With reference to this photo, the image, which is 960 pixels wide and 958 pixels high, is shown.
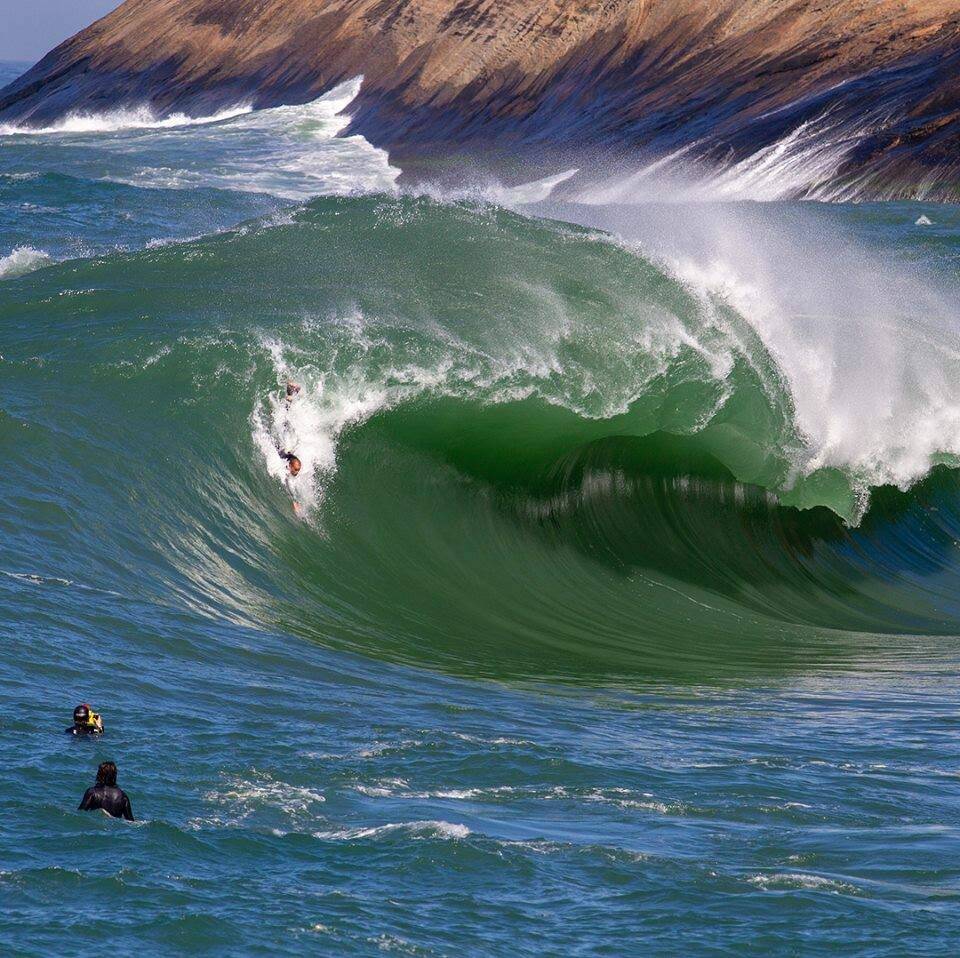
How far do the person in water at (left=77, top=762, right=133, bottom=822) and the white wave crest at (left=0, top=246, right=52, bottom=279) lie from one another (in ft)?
46.6

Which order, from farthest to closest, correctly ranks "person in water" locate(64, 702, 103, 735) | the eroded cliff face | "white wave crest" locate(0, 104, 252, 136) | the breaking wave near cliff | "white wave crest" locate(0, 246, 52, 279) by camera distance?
"white wave crest" locate(0, 104, 252, 136) → the eroded cliff face → "white wave crest" locate(0, 246, 52, 279) → the breaking wave near cliff → "person in water" locate(64, 702, 103, 735)

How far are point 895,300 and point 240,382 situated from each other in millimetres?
14339

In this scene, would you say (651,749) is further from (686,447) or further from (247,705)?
(686,447)

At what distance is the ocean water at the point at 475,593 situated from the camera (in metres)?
7.18

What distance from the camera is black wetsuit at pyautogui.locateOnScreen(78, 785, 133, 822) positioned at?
7555mm

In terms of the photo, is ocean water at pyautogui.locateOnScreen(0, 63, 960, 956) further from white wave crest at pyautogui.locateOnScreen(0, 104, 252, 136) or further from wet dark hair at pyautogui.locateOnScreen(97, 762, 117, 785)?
white wave crest at pyautogui.locateOnScreen(0, 104, 252, 136)

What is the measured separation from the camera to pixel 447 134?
61.2m

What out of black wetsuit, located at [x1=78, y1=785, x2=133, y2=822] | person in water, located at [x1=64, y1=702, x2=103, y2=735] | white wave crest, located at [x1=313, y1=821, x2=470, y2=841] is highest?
person in water, located at [x1=64, y1=702, x2=103, y2=735]

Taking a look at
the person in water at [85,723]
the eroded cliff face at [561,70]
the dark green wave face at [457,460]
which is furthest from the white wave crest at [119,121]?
the person in water at [85,723]

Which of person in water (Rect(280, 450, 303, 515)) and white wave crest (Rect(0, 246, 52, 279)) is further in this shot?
white wave crest (Rect(0, 246, 52, 279))

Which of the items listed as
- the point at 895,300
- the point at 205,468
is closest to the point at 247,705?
the point at 205,468

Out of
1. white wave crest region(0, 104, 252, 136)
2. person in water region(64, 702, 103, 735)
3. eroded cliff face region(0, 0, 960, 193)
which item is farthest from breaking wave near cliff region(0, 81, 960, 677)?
white wave crest region(0, 104, 252, 136)

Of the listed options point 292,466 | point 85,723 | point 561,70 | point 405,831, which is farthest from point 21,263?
point 561,70

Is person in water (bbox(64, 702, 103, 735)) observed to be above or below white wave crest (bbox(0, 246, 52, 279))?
below
